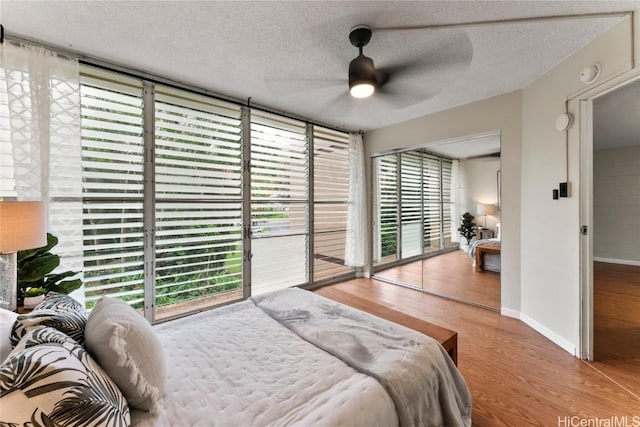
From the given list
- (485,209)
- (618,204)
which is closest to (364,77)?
(485,209)

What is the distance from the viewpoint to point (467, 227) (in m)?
3.43

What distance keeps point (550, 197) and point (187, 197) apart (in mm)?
3450

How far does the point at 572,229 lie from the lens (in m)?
2.21

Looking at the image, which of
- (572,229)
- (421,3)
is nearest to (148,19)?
(421,3)

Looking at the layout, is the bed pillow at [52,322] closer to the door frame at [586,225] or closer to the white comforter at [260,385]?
the white comforter at [260,385]

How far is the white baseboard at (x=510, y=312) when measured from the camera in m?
2.89

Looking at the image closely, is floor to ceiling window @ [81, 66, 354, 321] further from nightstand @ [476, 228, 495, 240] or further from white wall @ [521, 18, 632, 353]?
white wall @ [521, 18, 632, 353]

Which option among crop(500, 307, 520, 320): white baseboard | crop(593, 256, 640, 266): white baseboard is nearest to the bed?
crop(500, 307, 520, 320): white baseboard

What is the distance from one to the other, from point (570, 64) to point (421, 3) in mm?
1562

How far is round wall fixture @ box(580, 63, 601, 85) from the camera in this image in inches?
77.4

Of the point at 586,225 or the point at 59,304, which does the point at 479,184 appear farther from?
the point at 59,304

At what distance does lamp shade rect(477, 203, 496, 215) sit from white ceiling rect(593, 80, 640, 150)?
131cm

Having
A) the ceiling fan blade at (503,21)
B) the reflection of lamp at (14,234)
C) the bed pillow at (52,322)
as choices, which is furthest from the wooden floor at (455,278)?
the reflection of lamp at (14,234)

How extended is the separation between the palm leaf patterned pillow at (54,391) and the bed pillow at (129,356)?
0.32 ft
